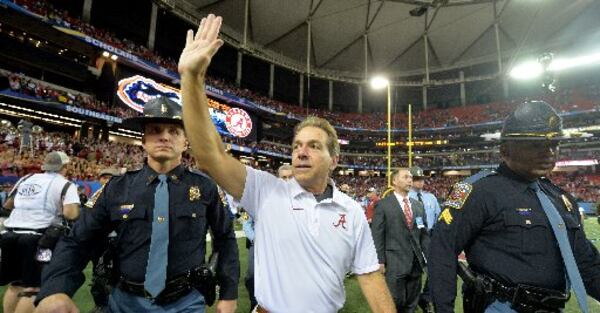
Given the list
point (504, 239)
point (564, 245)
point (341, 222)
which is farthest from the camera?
point (504, 239)

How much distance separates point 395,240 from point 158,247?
3.50m

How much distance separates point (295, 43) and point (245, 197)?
156ft

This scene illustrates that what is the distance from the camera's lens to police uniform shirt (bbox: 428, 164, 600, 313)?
2.04 metres

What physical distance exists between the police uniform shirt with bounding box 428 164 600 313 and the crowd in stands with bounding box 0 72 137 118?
24.7 m

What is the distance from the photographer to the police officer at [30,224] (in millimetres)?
3887

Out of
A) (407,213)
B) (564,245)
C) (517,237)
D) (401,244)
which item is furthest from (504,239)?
(407,213)

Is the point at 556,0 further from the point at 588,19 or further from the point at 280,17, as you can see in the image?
the point at 280,17

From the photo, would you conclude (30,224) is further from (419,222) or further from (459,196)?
(419,222)

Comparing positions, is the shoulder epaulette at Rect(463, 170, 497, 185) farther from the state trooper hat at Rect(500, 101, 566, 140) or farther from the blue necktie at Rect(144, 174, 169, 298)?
Answer: the blue necktie at Rect(144, 174, 169, 298)

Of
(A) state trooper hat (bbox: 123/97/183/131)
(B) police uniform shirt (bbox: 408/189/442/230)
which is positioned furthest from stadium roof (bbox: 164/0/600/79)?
(A) state trooper hat (bbox: 123/97/183/131)

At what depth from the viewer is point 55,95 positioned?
842 inches

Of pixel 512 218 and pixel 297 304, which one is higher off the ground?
pixel 512 218

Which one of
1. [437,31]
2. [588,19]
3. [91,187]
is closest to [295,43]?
[437,31]

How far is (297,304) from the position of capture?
167 cm
